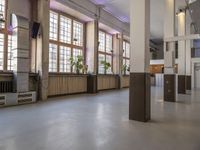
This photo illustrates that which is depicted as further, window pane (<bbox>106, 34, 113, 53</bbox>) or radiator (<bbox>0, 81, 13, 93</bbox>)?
window pane (<bbox>106, 34, 113, 53</bbox>)

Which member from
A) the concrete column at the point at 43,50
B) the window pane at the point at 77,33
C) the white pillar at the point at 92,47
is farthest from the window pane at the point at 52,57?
the white pillar at the point at 92,47

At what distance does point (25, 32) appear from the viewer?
781cm

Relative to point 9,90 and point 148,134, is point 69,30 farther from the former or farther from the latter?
point 148,134

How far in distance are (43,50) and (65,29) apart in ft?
9.98

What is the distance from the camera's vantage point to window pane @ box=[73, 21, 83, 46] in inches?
481

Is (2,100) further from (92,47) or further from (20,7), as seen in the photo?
(92,47)

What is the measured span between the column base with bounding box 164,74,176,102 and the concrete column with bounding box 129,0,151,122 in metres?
4.01

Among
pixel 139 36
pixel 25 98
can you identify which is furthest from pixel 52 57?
pixel 139 36

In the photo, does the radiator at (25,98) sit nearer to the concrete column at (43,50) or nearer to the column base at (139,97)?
the concrete column at (43,50)

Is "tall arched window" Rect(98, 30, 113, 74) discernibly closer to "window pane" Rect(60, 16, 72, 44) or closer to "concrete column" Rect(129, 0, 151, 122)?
"window pane" Rect(60, 16, 72, 44)

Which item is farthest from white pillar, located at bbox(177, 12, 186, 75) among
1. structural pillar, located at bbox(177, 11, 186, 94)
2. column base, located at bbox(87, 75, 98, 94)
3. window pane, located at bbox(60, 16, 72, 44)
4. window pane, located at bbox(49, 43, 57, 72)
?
window pane, located at bbox(49, 43, 57, 72)

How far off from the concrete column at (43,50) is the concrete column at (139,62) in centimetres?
488

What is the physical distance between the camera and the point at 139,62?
516 cm

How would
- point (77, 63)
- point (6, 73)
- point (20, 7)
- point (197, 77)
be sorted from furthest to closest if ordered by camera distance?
point (197, 77) < point (77, 63) < point (20, 7) < point (6, 73)
